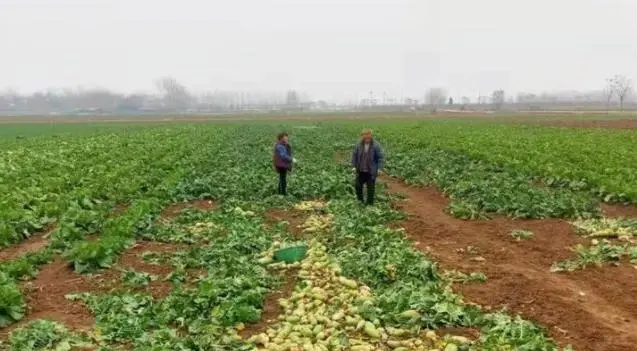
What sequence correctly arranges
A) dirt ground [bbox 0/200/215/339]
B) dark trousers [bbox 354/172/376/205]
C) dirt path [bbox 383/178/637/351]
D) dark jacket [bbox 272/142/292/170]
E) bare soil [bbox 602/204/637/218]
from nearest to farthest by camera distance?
dirt path [bbox 383/178/637/351], dirt ground [bbox 0/200/215/339], bare soil [bbox 602/204/637/218], dark trousers [bbox 354/172/376/205], dark jacket [bbox 272/142/292/170]

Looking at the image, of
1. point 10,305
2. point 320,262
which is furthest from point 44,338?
point 320,262

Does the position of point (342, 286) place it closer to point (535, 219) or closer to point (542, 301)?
point (542, 301)

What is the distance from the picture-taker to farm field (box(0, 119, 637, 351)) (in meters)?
7.55

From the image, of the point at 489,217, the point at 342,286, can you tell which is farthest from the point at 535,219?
the point at 342,286

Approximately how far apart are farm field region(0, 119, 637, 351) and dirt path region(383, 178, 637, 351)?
4cm

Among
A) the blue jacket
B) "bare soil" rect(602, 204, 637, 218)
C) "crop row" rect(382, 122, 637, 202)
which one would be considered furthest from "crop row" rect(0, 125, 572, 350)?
"crop row" rect(382, 122, 637, 202)

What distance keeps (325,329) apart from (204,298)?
1906 mm

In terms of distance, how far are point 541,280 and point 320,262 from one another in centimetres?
342

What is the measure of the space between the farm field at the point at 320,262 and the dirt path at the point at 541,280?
38 mm

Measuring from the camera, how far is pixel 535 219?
1479 cm

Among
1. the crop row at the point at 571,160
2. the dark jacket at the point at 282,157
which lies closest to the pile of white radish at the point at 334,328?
the dark jacket at the point at 282,157

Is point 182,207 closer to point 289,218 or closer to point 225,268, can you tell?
point 289,218

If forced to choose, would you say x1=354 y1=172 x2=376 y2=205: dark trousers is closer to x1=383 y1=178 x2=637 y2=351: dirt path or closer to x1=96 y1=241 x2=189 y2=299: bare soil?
x1=383 y1=178 x2=637 y2=351: dirt path

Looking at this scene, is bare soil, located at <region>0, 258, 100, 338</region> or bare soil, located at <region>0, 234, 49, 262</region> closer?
bare soil, located at <region>0, 258, 100, 338</region>
